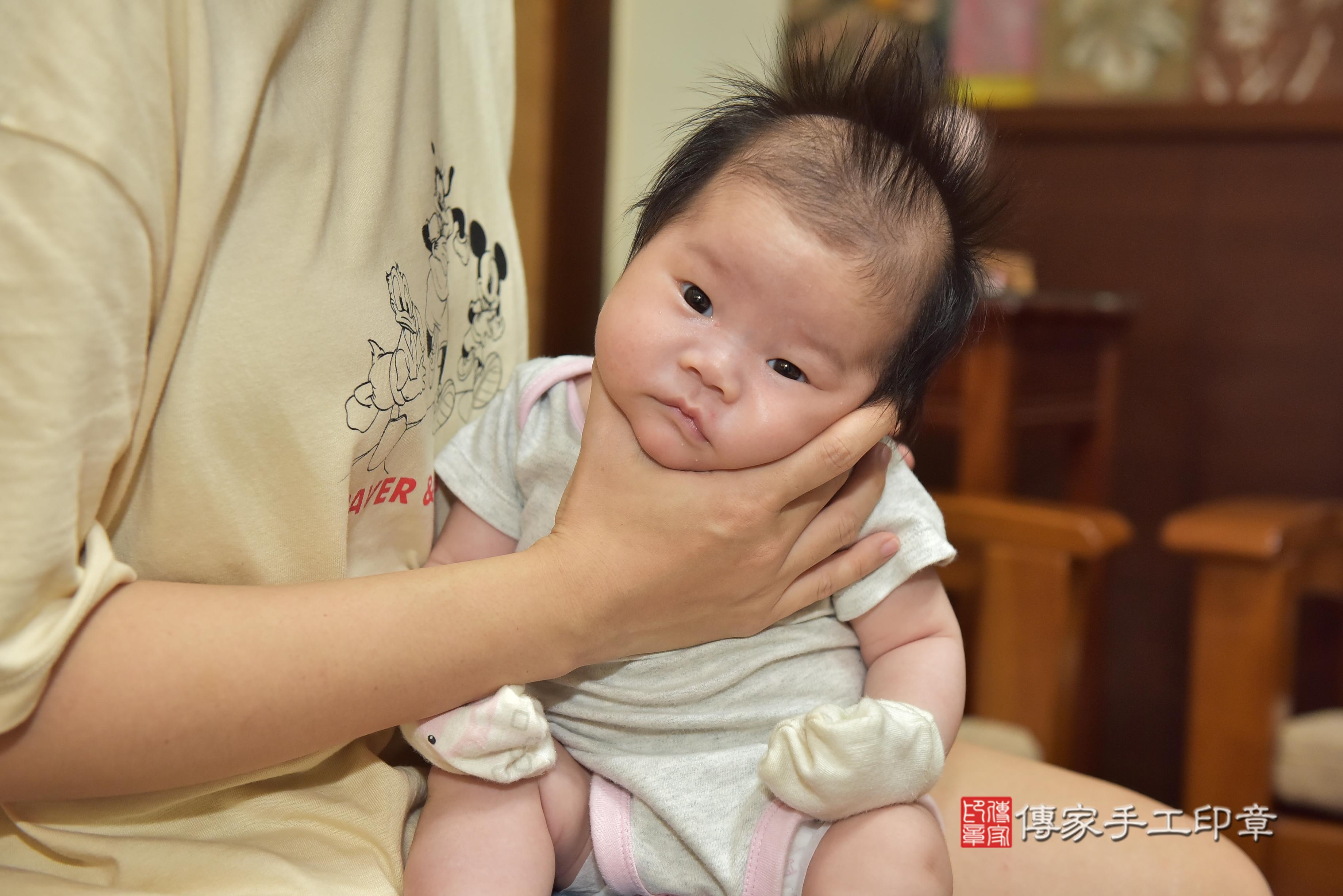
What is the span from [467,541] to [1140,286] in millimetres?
2239

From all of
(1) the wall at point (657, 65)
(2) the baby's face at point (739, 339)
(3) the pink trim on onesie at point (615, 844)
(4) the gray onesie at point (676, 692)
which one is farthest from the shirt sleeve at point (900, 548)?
(1) the wall at point (657, 65)

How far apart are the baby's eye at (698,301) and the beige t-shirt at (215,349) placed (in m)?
0.18

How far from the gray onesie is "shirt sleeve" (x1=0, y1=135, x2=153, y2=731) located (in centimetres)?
34

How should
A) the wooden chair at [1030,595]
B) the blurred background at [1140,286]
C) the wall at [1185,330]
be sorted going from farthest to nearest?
the wall at [1185,330], the blurred background at [1140,286], the wooden chair at [1030,595]

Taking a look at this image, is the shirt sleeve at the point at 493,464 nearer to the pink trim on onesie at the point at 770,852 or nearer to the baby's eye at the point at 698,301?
the baby's eye at the point at 698,301

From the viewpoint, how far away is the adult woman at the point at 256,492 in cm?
51

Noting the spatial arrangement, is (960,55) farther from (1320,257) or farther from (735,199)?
(735,199)

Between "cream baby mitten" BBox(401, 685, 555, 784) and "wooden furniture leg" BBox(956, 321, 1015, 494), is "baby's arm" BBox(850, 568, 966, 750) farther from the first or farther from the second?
"wooden furniture leg" BBox(956, 321, 1015, 494)

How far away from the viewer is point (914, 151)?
0.78m

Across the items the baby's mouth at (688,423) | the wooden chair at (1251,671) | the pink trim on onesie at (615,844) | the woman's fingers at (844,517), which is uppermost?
the baby's mouth at (688,423)

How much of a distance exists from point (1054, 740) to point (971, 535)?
0.38 meters

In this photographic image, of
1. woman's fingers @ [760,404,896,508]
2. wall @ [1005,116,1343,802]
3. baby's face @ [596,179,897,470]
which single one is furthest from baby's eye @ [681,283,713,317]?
wall @ [1005,116,1343,802]

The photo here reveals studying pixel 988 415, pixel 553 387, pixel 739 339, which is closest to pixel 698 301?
pixel 739 339

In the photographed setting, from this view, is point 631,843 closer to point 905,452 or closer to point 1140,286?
point 905,452
